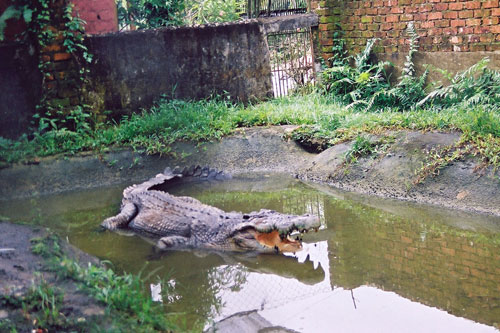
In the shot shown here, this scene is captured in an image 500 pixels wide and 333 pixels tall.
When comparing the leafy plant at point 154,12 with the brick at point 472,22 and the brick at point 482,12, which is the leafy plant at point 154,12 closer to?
the brick at point 472,22

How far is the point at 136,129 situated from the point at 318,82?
125 inches

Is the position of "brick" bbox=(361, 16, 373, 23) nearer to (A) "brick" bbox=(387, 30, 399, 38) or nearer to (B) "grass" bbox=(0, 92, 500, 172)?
(A) "brick" bbox=(387, 30, 399, 38)

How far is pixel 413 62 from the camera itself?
8352 millimetres

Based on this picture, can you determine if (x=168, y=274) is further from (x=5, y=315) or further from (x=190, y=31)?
(x=190, y=31)

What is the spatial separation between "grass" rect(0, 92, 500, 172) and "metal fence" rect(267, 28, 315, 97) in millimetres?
982

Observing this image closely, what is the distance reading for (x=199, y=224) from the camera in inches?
215

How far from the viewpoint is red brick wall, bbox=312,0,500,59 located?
742 centimetres

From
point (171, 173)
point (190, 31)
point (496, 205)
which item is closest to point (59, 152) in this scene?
point (171, 173)

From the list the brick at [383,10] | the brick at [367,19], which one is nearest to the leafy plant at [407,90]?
the brick at [383,10]

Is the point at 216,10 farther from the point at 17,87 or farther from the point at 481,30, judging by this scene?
the point at 481,30

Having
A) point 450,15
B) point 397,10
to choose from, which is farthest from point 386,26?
point 450,15

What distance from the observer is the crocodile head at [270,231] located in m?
4.79

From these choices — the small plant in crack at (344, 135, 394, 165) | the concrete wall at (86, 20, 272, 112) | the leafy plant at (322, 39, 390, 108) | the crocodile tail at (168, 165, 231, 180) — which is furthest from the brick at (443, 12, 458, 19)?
the crocodile tail at (168, 165, 231, 180)

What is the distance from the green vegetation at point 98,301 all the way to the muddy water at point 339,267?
393mm
